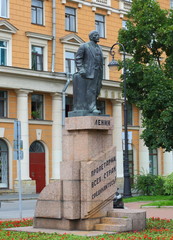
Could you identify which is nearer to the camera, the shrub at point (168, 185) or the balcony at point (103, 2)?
the shrub at point (168, 185)

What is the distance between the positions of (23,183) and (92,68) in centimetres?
2345

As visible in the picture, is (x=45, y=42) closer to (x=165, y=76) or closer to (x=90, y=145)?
(x=165, y=76)

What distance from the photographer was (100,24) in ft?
153

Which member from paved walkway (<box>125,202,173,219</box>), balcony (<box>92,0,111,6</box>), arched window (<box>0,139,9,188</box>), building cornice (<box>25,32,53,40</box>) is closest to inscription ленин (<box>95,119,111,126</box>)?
paved walkway (<box>125,202,173,219</box>)

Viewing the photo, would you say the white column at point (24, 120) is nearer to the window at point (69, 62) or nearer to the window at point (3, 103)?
the window at point (3, 103)

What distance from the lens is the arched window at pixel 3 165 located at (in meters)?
39.1

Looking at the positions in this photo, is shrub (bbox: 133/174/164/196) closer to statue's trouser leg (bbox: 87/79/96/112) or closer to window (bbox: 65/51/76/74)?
window (bbox: 65/51/76/74)

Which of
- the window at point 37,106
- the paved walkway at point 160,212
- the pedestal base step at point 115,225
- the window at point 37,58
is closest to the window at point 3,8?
the window at point 37,58

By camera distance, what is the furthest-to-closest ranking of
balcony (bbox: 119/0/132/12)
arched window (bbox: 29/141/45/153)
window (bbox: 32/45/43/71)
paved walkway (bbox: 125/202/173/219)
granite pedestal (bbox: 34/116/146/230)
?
balcony (bbox: 119/0/132/12)
arched window (bbox: 29/141/45/153)
window (bbox: 32/45/43/71)
paved walkway (bbox: 125/202/173/219)
granite pedestal (bbox: 34/116/146/230)

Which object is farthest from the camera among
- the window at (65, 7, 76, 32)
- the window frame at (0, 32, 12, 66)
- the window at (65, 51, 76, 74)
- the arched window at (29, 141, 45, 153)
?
the window at (65, 7, 76, 32)

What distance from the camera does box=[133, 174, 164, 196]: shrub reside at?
33.3 m

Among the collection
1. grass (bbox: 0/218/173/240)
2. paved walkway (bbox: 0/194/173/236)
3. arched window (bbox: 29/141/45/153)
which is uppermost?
arched window (bbox: 29/141/45/153)

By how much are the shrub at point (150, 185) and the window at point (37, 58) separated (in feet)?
37.2

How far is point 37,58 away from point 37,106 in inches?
127
